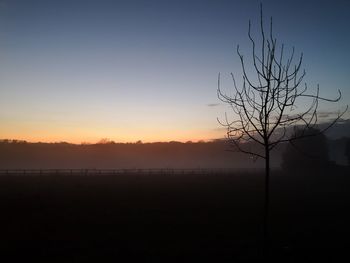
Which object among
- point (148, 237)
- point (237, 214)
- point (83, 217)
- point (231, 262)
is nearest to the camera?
point (231, 262)

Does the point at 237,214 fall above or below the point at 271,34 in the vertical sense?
below

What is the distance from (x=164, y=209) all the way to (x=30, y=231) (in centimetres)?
921

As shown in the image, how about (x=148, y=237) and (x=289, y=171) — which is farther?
(x=289, y=171)

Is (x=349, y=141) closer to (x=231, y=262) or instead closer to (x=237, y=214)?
(x=237, y=214)

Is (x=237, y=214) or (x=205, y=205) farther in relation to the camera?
(x=205, y=205)

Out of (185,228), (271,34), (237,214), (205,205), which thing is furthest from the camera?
(205,205)

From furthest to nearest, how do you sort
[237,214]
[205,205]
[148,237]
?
[205,205] → [237,214] → [148,237]

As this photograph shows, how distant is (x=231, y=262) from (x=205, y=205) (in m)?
14.0

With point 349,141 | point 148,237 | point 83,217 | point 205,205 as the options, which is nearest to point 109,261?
point 148,237

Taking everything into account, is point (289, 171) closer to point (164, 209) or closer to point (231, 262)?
point (164, 209)

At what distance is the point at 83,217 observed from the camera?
756 inches

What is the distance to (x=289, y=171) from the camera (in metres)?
88.4

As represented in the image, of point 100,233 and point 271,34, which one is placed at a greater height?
point 271,34

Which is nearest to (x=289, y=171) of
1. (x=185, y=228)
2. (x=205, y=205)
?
(x=205, y=205)
